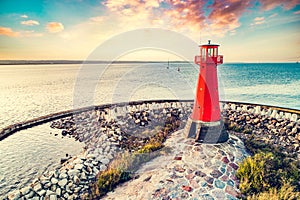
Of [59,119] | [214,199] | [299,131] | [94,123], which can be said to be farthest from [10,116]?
[299,131]

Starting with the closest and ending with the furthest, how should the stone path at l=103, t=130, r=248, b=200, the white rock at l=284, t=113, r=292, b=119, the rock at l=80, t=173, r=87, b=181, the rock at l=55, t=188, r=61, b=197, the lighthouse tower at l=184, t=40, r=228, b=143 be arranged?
1. the stone path at l=103, t=130, r=248, b=200
2. the rock at l=55, t=188, r=61, b=197
3. the rock at l=80, t=173, r=87, b=181
4. the lighthouse tower at l=184, t=40, r=228, b=143
5. the white rock at l=284, t=113, r=292, b=119

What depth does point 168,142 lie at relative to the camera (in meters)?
9.99

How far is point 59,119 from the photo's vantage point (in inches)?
630

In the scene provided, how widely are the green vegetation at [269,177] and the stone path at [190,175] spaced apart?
15.5 inches

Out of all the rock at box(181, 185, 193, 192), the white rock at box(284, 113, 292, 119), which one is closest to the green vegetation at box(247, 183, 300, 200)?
the rock at box(181, 185, 193, 192)

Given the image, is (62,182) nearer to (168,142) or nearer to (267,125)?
(168,142)

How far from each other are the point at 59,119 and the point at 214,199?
1344 cm

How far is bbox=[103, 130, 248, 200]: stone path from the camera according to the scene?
661 cm

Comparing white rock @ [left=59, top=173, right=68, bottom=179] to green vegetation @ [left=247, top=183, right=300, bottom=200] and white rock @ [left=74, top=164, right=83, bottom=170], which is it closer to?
white rock @ [left=74, top=164, right=83, bottom=170]

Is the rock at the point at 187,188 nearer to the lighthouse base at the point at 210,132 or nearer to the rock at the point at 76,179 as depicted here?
the lighthouse base at the point at 210,132

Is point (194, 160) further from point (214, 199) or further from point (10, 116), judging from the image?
point (10, 116)

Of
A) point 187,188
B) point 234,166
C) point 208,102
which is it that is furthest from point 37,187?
point 208,102

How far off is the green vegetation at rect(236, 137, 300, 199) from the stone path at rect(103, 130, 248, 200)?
39cm

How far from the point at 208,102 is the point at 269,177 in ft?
12.1
